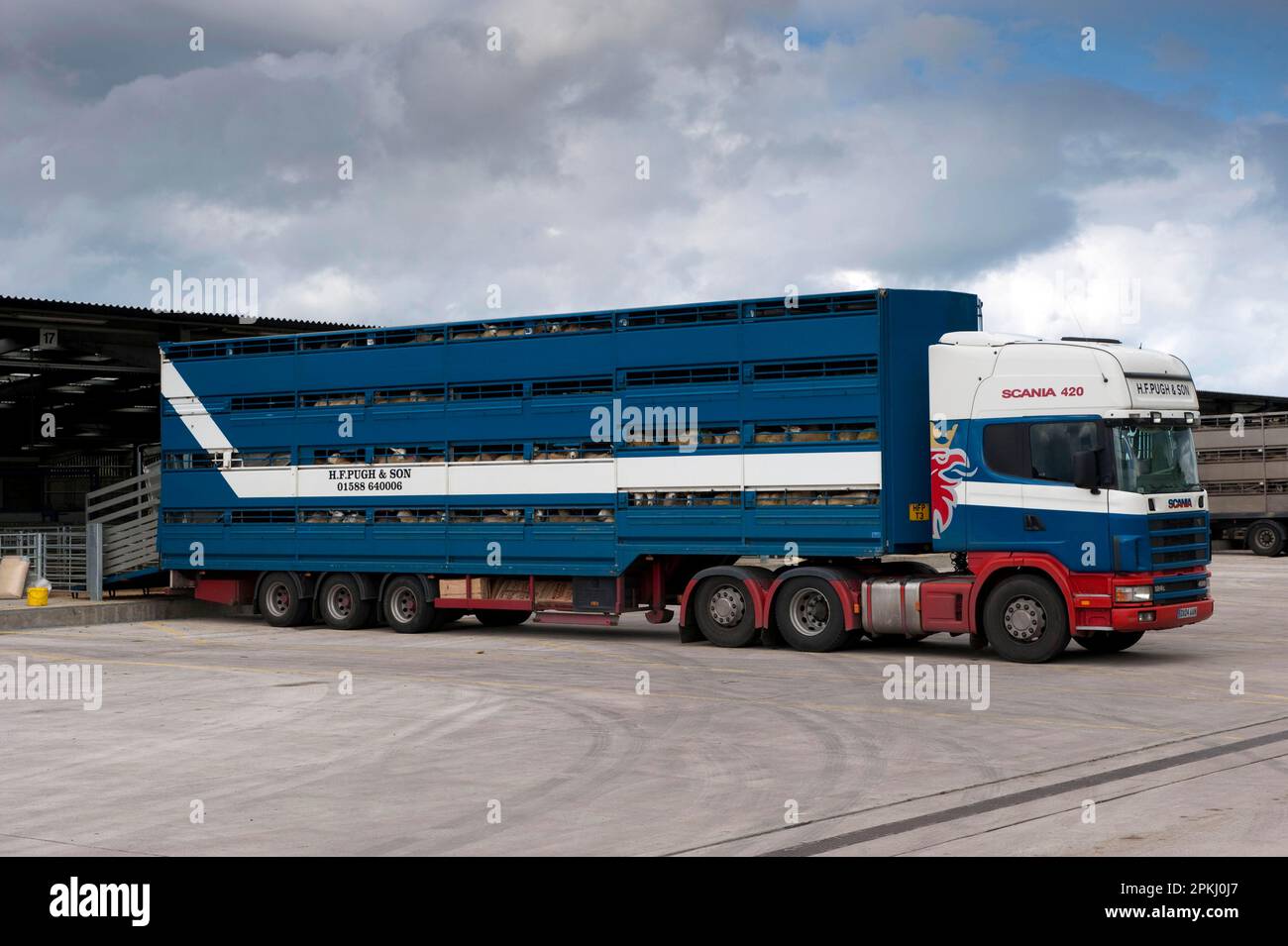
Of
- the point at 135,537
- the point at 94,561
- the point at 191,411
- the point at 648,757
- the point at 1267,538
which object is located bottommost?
the point at 648,757

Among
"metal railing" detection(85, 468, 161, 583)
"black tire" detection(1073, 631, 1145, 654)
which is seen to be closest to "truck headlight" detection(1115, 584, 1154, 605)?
"black tire" detection(1073, 631, 1145, 654)

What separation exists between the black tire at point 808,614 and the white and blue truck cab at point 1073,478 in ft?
5.13

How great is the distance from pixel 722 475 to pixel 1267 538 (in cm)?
2714

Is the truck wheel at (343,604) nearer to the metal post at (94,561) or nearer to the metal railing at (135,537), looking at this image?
the metal railing at (135,537)

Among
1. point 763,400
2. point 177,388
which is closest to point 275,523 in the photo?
point 177,388

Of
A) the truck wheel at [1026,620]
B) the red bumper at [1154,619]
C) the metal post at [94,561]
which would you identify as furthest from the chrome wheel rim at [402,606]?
the red bumper at [1154,619]

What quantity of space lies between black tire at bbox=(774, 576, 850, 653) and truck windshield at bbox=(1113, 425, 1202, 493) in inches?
149

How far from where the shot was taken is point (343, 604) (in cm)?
2364

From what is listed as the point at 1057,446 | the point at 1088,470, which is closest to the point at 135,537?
the point at 1057,446

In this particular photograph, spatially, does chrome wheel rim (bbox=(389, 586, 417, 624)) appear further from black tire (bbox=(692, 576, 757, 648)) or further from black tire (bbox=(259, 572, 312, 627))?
black tire (bbox=(692, 576, 757, 648))

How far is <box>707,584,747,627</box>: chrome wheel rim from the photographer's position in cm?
1962

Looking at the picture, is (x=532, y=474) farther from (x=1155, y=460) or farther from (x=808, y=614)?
(x=1155, y=460)

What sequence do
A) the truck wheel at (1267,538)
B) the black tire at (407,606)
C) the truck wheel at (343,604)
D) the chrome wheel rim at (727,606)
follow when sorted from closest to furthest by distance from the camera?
the chrome wheel rim at (727,606) < the black tire at (407,606) < the truck wheel at (343,604) < the truck wheel at (1267,538)

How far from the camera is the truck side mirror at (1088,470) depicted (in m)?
17.0
